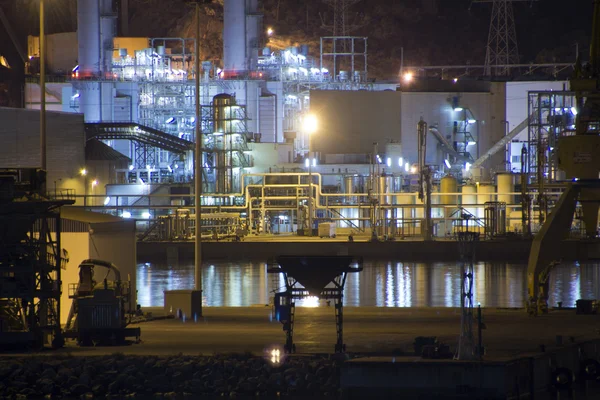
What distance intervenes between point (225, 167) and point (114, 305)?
35.9 m

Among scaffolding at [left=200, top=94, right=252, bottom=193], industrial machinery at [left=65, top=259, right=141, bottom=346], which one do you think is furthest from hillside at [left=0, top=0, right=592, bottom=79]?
industrial machinery at [left=65, top=259, right=141, bottom=346]

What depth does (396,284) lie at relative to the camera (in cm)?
3491

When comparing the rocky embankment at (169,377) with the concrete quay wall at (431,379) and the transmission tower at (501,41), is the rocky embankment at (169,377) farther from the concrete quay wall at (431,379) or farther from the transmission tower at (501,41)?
the transmission tower at (501,41)

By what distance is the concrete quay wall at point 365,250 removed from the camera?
1689 inches

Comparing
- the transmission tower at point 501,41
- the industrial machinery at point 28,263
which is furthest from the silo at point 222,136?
the industrial machinery at point 28,263

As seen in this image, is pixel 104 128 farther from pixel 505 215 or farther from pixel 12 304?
pixel 12 304

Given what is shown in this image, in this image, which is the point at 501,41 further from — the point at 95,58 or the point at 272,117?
the point at 95,58

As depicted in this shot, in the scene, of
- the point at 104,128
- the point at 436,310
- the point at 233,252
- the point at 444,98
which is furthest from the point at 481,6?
the point at 436,310

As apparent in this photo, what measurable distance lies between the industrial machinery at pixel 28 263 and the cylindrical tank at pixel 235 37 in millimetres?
44370

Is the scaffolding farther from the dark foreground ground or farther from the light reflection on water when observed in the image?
the dark foreground ground

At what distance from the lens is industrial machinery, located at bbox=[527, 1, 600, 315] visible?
72.0ft

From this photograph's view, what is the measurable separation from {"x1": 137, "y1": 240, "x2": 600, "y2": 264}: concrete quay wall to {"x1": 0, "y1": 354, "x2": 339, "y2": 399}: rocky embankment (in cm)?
2664

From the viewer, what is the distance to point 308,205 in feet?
157

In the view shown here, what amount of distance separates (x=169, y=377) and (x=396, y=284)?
20.0 m
